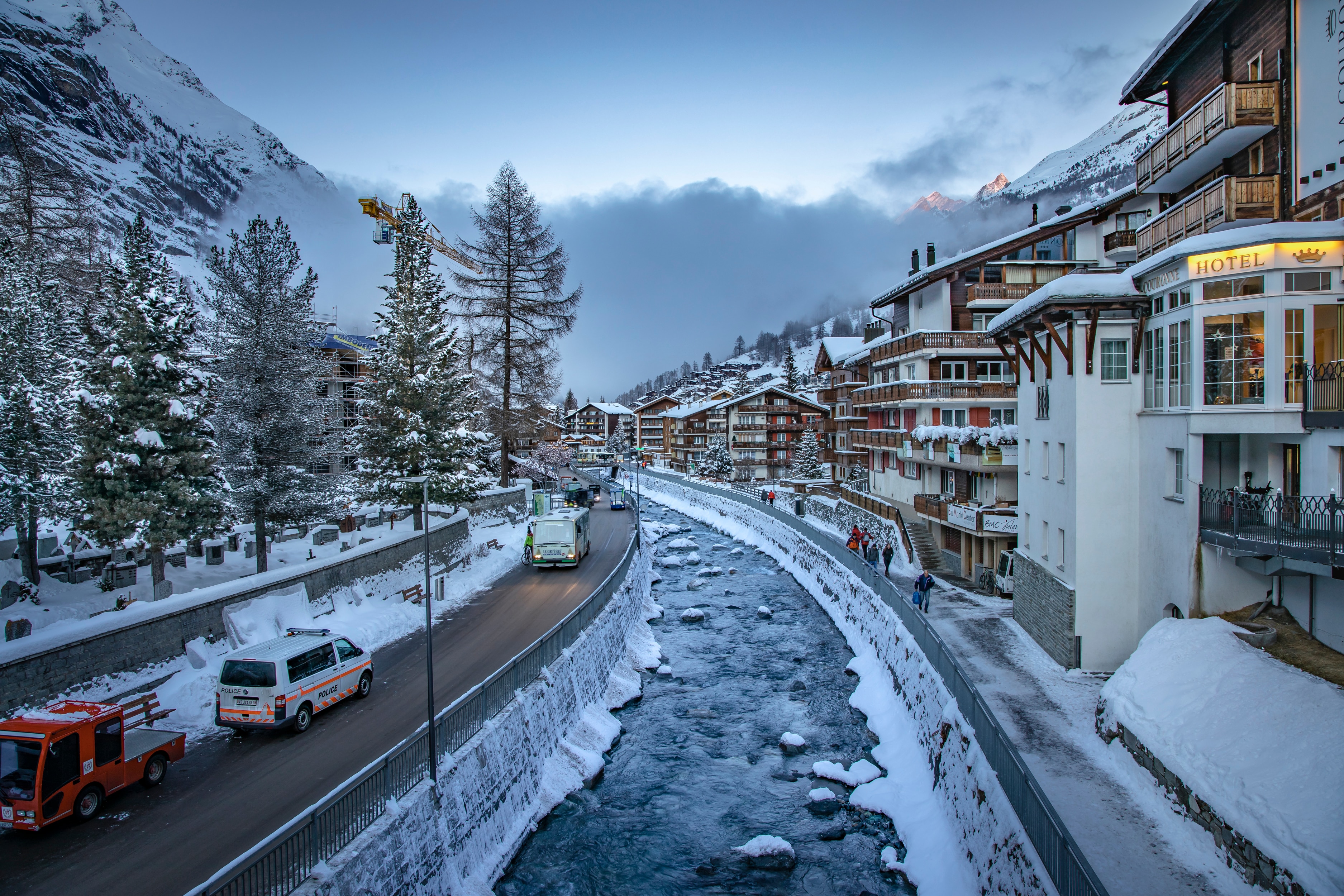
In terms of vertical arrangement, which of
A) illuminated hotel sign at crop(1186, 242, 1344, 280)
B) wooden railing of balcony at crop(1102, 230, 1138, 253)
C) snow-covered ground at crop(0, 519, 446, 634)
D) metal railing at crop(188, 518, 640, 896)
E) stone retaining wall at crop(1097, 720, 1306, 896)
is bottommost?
stone retaining wall at crop(1097, 720, 1306, 896)

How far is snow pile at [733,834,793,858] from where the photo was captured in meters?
14.6

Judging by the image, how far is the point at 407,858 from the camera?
11.3 metres

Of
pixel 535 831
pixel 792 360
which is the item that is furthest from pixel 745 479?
pixel 535 831

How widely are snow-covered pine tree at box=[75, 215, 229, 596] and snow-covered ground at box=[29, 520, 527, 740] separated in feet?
14.0

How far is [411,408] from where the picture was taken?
3366 cm

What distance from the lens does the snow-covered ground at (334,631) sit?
51.6 feet

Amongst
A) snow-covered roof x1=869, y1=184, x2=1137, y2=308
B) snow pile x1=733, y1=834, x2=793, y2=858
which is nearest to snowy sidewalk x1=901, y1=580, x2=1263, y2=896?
snow pile x1=733, y1=834, x2=793, y2=858

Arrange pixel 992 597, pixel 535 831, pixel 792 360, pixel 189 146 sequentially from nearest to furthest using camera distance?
pixel 535 831, pixel 992 597, pixel 792 360, pixel 189 146

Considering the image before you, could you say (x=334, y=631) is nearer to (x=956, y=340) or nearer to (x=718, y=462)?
(x=956, y=340)

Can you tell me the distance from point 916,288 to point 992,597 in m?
21.7

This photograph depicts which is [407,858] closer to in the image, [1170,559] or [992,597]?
[1170,559]

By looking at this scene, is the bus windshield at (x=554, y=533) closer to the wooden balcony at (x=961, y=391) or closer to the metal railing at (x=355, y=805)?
the metal railing at (x=355, y=805)

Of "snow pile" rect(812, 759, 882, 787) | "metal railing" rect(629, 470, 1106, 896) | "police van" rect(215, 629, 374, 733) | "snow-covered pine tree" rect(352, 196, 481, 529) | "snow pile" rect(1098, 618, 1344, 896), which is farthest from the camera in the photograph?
"snow-covered pine tree" rect(352, 196, 481, 529)

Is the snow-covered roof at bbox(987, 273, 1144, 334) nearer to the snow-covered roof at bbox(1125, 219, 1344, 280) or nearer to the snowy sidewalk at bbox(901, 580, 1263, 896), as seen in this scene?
the snow-covered roof at bbox(1125, 219, 1344, 280)
